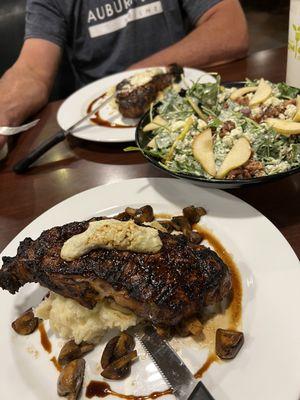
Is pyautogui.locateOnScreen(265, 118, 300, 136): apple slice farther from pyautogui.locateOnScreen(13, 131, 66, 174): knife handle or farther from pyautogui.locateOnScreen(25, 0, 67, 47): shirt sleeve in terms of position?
pyautogui.locateOnScreen(25, 0, 67, 47): shirt sleeve

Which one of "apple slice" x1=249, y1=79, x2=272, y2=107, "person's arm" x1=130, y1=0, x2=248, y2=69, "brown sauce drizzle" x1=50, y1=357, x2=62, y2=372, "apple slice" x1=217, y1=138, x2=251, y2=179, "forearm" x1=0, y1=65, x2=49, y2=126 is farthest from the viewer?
"person's arm" x1=130, y1=0, x2=248, y2=69

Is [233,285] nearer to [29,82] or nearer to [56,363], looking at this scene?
[56,363]

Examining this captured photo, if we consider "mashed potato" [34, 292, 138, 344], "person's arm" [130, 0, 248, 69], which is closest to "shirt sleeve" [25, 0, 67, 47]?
"person's arm" [130, 0, 248, 69]

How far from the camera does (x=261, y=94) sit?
2.04 m

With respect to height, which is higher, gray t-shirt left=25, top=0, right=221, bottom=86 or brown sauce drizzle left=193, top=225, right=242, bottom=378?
gray t-shirt left=25, top=0, right=221, bottom=86

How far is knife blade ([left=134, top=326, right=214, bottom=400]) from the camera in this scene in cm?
107

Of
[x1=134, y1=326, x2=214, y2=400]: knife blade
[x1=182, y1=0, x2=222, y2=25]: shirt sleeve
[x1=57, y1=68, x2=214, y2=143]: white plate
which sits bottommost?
[x1=134, y1=326, x2=214, y2=400]: knife blade

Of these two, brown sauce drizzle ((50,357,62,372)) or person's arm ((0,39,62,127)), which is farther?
person's arm ((0,39,62,127))

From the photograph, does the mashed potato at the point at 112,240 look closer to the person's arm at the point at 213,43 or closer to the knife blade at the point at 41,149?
the knife blade at the point at 41,149

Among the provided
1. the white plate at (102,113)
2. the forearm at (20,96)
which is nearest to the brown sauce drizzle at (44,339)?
the white plate at (102,113)

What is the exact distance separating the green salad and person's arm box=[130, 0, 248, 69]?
1171 mm

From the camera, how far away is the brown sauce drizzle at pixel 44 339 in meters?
1.36

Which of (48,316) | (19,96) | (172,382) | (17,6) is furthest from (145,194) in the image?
(17,6)

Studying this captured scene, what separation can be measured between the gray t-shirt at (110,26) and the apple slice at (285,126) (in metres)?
2.34
